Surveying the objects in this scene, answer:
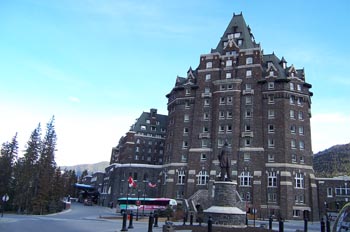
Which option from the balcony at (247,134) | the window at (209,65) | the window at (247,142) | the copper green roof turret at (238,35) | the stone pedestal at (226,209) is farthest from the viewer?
the copper green roof turret at (238,35)

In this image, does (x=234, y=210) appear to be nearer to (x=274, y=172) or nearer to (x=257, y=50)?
(x=274, y=172)

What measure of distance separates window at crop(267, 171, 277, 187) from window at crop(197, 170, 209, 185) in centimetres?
1128

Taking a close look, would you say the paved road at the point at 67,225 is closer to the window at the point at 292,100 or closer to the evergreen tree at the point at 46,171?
the evergreen tree at the point at 46,171

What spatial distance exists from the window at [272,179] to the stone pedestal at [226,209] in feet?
102

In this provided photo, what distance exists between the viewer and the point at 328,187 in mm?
59688

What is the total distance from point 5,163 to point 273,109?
2007 inches

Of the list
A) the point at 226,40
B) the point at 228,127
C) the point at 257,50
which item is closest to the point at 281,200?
the point at 228,127

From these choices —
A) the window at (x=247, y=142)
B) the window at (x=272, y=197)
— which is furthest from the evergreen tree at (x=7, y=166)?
the window at (x=272, y=197)

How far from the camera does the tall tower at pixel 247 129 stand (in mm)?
56281

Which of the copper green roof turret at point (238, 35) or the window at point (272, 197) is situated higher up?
the copper green roof turret at point (238, 35)

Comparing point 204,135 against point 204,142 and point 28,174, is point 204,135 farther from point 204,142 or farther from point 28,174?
point 28,174

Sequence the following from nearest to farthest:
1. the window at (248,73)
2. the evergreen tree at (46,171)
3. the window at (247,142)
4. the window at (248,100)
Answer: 1. the evergreen tree at (46,171)
2. the window at (247,142)
3. the window at (248,100)
4. the window at (248,73)

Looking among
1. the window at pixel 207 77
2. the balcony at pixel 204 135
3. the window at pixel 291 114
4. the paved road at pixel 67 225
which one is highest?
the window at pixel 207 77

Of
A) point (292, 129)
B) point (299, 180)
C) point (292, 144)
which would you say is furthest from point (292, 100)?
point (299, 180)
